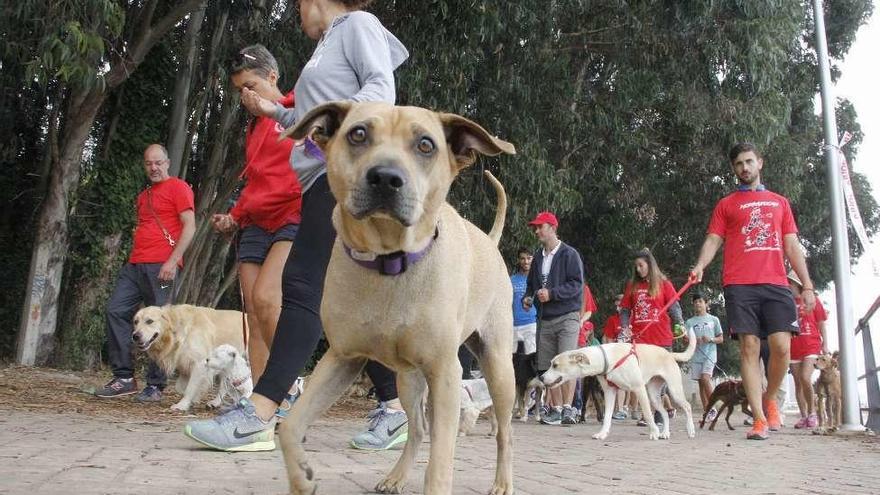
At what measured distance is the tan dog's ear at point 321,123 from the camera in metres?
3.40

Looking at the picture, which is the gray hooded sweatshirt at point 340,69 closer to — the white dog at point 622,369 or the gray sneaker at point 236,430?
the gray sneaker at point 236,430

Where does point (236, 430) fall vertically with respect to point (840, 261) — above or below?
below

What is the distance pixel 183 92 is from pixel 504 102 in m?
5.26

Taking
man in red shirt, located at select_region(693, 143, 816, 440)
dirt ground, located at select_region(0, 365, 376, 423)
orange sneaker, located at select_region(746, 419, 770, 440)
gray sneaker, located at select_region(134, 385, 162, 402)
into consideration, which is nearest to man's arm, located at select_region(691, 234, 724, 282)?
man in red shirt, located at select_region(693, 143, 816, 440)

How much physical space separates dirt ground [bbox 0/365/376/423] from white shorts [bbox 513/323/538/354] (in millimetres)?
2244

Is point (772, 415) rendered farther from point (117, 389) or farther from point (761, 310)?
point (117, 389)

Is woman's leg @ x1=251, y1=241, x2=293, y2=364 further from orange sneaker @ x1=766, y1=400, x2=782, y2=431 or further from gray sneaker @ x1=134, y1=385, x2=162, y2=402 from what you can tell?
orange sneaker @ x1=766, y1=400, x2=782, y2=431

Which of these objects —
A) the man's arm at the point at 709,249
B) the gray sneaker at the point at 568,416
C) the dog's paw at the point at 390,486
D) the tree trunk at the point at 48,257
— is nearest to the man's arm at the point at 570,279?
the gray sneaker at the point at 568,416

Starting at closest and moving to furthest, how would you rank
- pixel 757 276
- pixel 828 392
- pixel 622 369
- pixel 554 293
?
pixel 757 276
pixel 622 369
pixel 554 293
pixel 828 392

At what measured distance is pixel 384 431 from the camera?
543cm

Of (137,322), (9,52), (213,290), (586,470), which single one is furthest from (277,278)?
(213,290)

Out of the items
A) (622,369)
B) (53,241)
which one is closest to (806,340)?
(622,369)

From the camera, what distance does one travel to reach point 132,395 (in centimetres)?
997

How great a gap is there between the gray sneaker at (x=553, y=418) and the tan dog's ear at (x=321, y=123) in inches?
346
